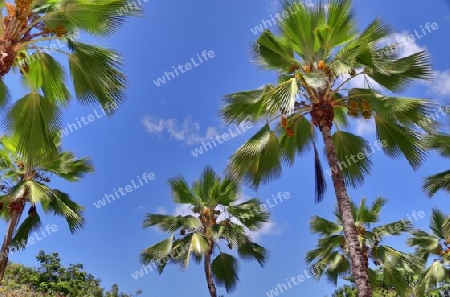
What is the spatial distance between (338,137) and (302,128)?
102 cm

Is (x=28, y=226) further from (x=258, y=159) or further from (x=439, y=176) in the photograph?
(x=439, y=176)

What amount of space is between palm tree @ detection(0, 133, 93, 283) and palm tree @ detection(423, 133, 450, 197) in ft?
36.6

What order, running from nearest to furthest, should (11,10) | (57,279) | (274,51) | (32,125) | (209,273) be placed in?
(11,10)
(32,125)
(274,51)
(209,273)
(57,279)

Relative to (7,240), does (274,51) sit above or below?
above

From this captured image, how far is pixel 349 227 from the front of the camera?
848 cm

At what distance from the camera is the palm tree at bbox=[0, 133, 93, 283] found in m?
12.7

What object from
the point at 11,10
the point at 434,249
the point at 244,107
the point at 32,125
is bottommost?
the point at 434,249

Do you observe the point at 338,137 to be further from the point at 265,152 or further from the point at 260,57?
the point at 260,57

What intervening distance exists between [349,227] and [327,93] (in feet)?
10.7

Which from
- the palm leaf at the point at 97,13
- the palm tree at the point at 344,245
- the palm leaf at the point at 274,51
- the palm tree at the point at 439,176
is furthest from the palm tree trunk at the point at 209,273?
the palm leaf at the point at 97,13

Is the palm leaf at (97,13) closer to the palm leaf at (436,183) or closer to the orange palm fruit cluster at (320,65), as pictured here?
the orange palm fruit cluster at (320,65)

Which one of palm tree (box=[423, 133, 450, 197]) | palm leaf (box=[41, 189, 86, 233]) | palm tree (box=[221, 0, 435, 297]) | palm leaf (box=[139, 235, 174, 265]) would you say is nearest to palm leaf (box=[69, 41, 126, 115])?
palm tree (box=[221, 0, 435, 297])

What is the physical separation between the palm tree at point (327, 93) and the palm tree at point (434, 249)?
9.71 metres

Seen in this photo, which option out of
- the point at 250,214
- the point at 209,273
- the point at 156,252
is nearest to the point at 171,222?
the point at 156,252
